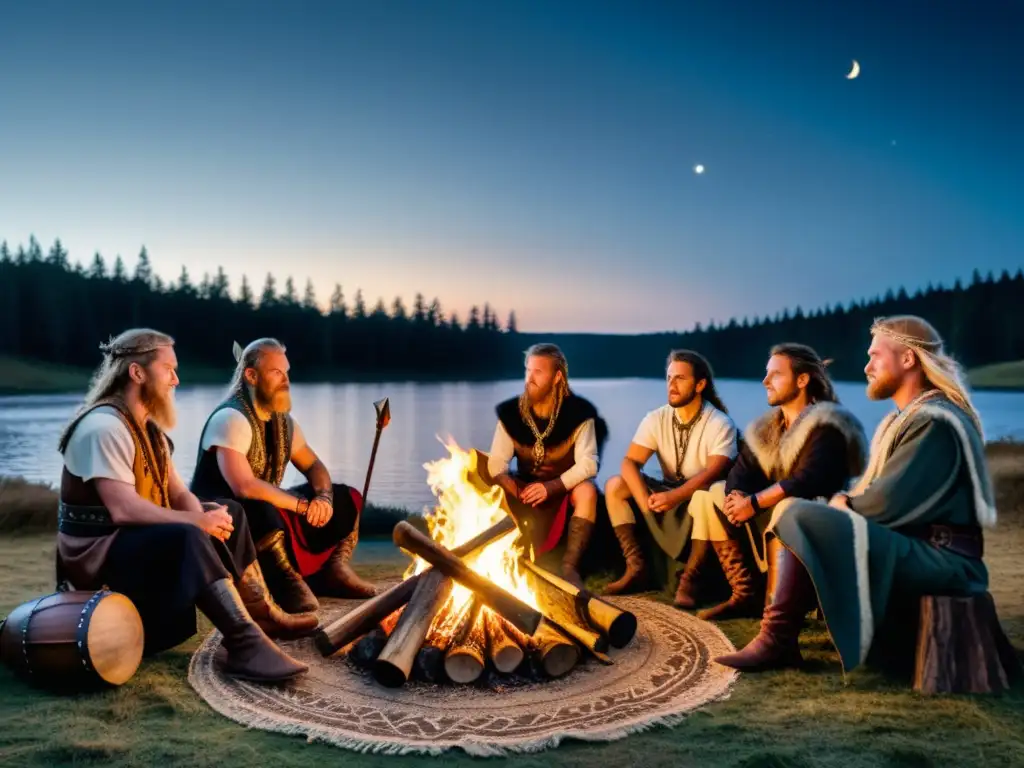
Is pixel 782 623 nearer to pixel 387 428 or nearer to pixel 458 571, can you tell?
pixel 458 571

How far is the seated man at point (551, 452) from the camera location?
20.7 ft

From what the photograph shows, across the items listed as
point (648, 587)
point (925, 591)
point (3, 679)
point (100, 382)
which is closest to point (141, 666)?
point (3, 679)

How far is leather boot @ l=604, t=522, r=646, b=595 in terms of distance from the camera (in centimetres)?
618

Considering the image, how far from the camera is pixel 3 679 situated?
426 centimetres

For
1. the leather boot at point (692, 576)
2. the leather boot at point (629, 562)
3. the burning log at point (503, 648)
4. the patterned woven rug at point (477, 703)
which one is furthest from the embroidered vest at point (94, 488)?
the leather boot at point (692, 576)

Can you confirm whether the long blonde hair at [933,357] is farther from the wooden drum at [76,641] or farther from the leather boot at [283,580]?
the wooden drum at [76,641]

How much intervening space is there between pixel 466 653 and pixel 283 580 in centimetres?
189

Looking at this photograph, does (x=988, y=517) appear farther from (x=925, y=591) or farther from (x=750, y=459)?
(x=750, y=459)

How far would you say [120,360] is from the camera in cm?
444

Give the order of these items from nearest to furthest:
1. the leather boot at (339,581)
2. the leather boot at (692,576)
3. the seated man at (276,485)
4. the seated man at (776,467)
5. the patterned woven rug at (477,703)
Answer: the patterned woven rug at (477,703), the seated man at (776,467), the seated man at (276,485), the leather boot at (692,576), the leather boot at (339,581)

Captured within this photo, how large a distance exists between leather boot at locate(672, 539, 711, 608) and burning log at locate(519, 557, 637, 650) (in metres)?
1.04

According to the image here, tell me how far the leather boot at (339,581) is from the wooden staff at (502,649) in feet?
5.60

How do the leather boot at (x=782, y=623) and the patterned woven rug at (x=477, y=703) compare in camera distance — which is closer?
the patterned woven rug at (x=477, y=703)

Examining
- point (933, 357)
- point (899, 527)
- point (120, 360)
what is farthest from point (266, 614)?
point (933, 357)
